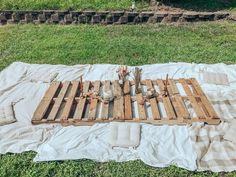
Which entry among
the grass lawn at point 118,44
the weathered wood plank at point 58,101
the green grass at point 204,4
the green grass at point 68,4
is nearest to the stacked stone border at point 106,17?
the grass lawn at point 118,44

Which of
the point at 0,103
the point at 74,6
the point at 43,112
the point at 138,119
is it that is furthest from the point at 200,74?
the point at 74,6

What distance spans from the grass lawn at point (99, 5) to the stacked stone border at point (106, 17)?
17.8 inches

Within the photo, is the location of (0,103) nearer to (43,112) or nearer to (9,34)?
→ (43,112)

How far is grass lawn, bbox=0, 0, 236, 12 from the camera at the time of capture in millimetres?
10531

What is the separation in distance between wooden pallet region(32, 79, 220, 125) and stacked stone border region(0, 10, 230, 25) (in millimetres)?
3642

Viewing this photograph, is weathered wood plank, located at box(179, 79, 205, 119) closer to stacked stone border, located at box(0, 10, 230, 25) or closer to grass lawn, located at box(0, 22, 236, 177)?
grass lawn, located at box(0, 22, 236, 177)

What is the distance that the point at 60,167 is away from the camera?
4750 millimetres

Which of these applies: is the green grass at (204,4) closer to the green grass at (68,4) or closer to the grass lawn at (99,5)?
the grass lawn at (99,5)

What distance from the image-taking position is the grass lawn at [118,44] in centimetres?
802

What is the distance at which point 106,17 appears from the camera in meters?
10.0

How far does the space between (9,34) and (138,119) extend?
551cm

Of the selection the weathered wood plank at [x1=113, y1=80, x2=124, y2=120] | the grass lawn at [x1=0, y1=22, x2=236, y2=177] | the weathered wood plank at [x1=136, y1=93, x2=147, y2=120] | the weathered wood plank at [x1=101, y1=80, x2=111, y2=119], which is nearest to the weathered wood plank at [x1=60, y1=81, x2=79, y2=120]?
the weathered wood plank at [x1=101, y1=80, x2=111, y2=119]

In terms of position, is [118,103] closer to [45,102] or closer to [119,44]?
[45,102]

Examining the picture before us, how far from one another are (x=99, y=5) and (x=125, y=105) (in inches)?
213
